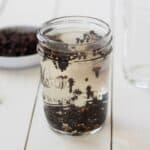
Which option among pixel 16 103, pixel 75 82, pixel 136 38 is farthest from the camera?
pixel 136 38

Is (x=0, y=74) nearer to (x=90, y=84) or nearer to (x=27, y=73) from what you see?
(x=27, y=73)

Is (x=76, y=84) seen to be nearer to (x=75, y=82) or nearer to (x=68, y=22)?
(x=75, y=82)

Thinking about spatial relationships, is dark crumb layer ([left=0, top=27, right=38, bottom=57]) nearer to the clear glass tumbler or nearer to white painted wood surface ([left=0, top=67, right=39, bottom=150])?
white painted wood surface ([left=0, top=67, right=39, bottom=150])

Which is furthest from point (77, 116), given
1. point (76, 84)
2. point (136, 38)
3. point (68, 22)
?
point (136, 38)

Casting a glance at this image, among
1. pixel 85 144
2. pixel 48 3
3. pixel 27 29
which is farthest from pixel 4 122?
pixel 48 3

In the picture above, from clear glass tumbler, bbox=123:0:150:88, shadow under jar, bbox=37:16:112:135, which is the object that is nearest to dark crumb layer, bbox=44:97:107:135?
shadow under jar, bbox=37:16:112:135

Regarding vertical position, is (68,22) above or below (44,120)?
above
